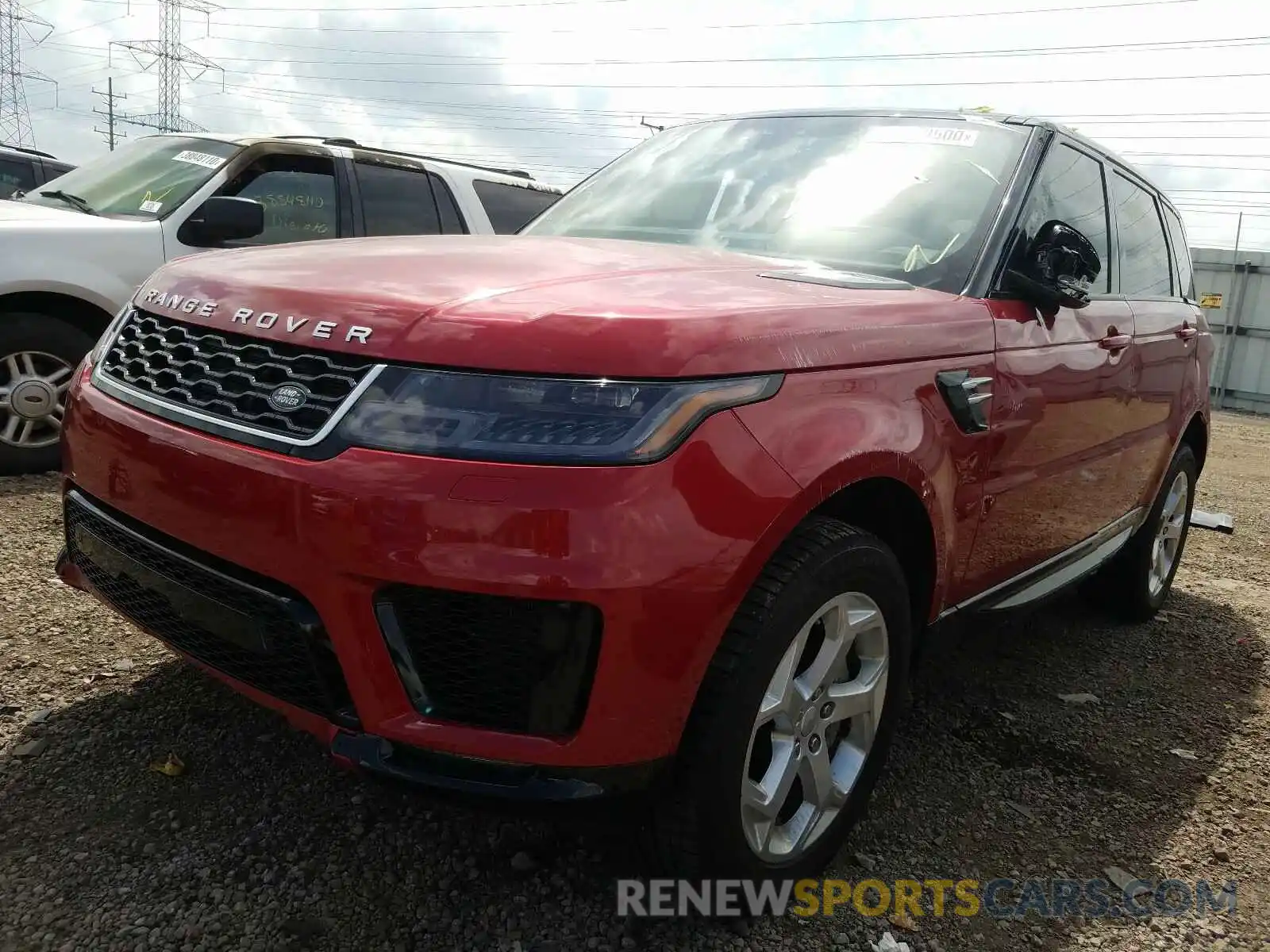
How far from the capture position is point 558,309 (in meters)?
1.66

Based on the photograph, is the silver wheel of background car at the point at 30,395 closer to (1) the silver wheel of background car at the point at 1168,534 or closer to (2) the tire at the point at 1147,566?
(2) the tire at the point at 1147,566

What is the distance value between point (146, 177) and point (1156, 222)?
496 centimetres

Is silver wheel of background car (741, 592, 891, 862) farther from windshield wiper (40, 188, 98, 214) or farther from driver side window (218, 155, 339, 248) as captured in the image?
windshield wiper (40, 188, 98, 214)

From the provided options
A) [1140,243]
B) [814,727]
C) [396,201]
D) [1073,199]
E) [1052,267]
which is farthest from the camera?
[396,201]

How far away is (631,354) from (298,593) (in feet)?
2.25

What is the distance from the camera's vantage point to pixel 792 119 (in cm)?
312

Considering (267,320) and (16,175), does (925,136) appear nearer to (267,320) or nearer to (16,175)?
(267,320)

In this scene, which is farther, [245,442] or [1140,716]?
[1140,716]

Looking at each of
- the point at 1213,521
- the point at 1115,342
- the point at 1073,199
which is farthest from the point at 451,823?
the point at 1213,521

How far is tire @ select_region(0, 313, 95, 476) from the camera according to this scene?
4.41m

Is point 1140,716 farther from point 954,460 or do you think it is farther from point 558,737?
point 558,737

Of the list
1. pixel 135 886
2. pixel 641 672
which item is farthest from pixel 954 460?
pixel 135 886

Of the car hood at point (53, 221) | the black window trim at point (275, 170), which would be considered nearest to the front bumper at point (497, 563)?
the car hood at point (53, 221)

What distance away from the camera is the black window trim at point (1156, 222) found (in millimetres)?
3424
